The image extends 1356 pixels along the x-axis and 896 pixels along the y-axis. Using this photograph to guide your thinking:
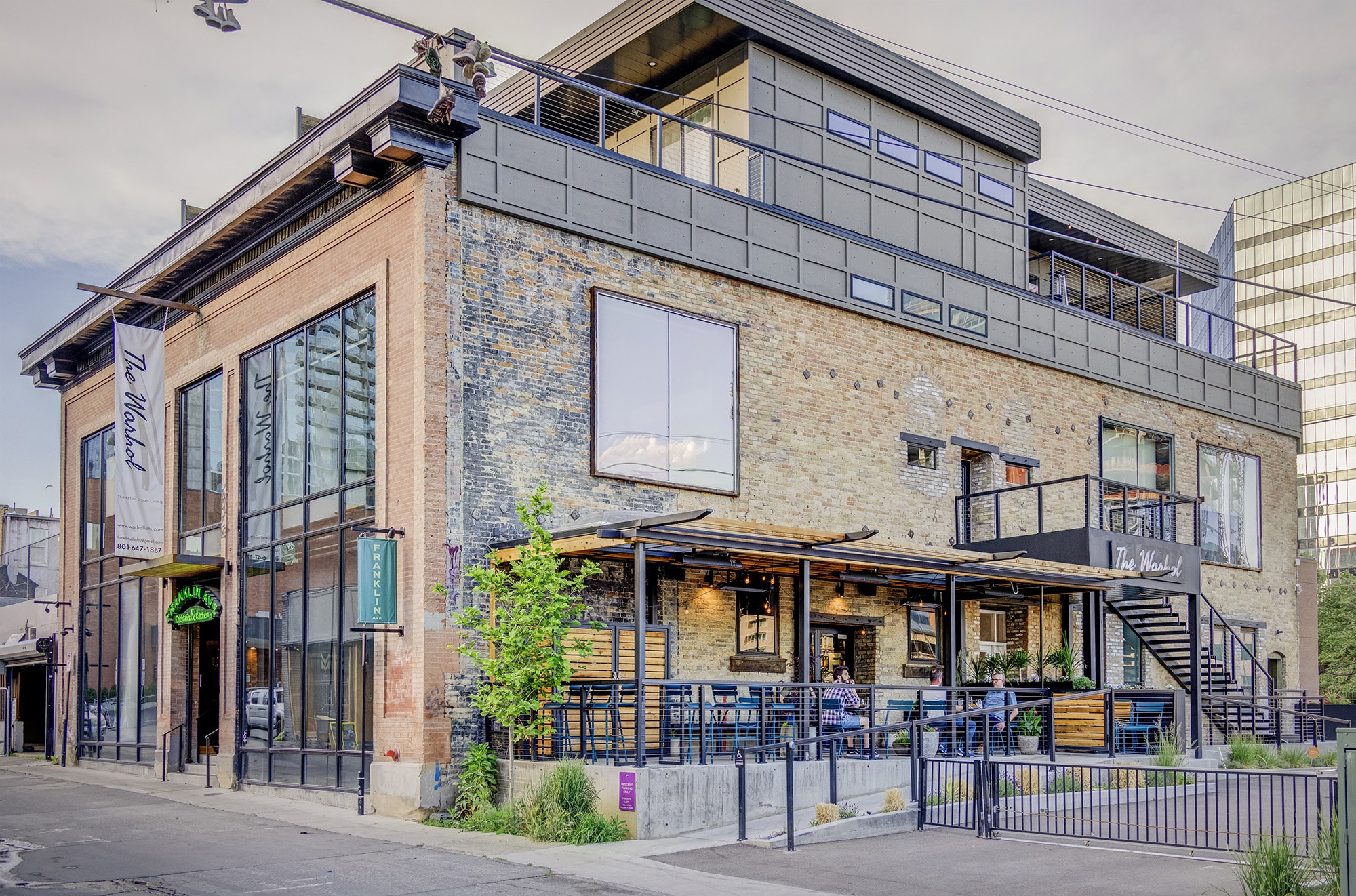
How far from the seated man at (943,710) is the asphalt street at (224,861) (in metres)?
7.82

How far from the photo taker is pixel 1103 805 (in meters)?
Result: 18.7

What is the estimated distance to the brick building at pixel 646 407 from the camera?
58.0 feet

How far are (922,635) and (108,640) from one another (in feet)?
55.5

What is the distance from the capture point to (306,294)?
20.2 metres

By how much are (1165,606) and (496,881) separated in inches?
761

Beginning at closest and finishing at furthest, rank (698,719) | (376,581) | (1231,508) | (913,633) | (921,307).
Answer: (376,581)
(698,719)
(913,633)
(921,307)
(1231,508)

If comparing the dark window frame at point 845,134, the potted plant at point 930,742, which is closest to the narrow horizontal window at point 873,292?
the dark window frame at point 845,134

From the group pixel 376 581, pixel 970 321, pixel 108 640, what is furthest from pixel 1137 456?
pixel 108 640

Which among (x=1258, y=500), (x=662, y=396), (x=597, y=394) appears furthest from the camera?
(x=1258, y=500)

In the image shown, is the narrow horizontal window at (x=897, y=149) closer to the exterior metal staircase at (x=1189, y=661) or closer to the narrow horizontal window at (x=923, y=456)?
the narrow horizontal window at (x=923, y=456)

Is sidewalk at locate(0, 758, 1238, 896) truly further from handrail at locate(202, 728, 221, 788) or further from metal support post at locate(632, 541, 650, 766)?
handrail at locate(202, 728, 221, 788)

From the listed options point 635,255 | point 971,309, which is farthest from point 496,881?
point 971,309

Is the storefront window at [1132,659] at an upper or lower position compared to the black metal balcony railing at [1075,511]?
lower

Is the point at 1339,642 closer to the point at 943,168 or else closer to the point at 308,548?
the point at 943,168
